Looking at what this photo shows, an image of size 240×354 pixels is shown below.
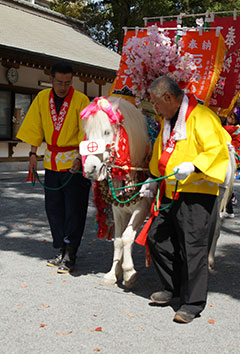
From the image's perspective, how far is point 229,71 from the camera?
15.6ft

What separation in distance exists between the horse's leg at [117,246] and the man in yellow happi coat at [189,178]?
61 centimetres

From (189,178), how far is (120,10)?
72.5 ft

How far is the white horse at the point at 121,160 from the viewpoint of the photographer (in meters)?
3.58

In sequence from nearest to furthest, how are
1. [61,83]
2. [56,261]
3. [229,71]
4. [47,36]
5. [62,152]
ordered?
1. [61,83]
2. [62,152]
3. [56,261]
4. [229,71]
5. [47,36]

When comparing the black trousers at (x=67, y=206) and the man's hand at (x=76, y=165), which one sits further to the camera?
the black trousers at (x=67, y=206)

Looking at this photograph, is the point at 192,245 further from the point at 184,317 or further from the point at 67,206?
the point at 67,206

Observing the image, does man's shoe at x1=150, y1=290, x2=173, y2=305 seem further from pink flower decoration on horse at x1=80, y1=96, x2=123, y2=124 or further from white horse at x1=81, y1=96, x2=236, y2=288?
pink flower decoration on horse at x1=80, y1=96, x2=123, y2=124

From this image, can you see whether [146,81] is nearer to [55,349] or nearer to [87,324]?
[87,324]

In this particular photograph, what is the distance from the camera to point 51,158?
14.2 ft

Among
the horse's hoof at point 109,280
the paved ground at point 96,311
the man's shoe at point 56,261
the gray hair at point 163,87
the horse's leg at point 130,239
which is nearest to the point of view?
the paved ground at point 96,311

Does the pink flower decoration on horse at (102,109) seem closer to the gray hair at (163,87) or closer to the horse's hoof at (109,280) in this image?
the gray hair at (163,87)

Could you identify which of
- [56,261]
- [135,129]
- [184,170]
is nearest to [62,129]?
[135,129]

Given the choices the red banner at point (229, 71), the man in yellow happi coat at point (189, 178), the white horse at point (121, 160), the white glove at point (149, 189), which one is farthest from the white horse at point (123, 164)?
the red banner at point (229, 71)

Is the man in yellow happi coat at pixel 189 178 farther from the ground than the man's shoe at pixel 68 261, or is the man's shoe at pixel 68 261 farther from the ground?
the man in yellow happi coat at pixel 189 178
